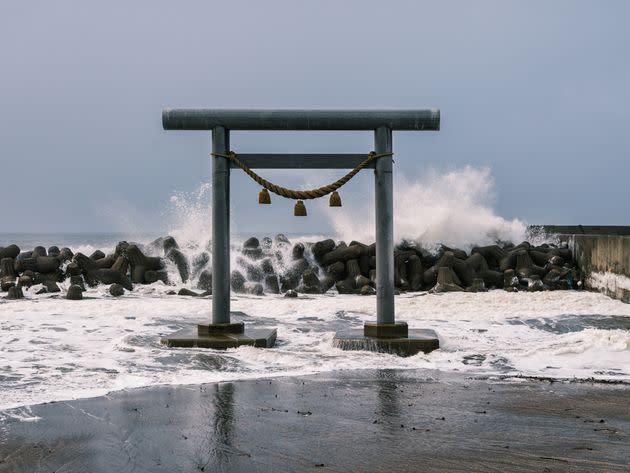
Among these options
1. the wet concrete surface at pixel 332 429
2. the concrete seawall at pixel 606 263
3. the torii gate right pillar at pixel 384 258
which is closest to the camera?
the wet concrete surface at pixel 332 429

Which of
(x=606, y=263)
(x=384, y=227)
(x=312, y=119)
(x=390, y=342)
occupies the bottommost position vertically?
(x=390, y=342)

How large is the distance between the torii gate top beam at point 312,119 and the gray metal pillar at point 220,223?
22 cm

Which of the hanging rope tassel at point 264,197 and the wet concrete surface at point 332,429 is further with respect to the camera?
the hanging rope tassel at point 264,197

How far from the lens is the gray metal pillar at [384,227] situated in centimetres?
855

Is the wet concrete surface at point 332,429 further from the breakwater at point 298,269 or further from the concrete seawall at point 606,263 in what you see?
the breakwater at point 298,269

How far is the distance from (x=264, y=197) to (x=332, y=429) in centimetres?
464

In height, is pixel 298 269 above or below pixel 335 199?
below

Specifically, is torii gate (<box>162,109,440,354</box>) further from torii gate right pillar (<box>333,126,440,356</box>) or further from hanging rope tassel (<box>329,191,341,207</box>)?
hanging rope tassel (<box>329,191,341,207</box>)

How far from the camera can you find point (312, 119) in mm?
8555

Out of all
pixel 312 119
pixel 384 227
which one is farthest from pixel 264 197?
pixel 384 227

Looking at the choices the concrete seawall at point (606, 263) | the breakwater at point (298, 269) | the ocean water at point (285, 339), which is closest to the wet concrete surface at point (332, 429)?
the ocean water at point (285, 339)

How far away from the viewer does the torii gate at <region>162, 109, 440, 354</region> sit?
8555 mm

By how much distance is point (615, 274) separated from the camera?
14.6m

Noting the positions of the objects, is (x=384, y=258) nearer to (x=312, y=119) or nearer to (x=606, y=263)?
(x=312, y=119)
